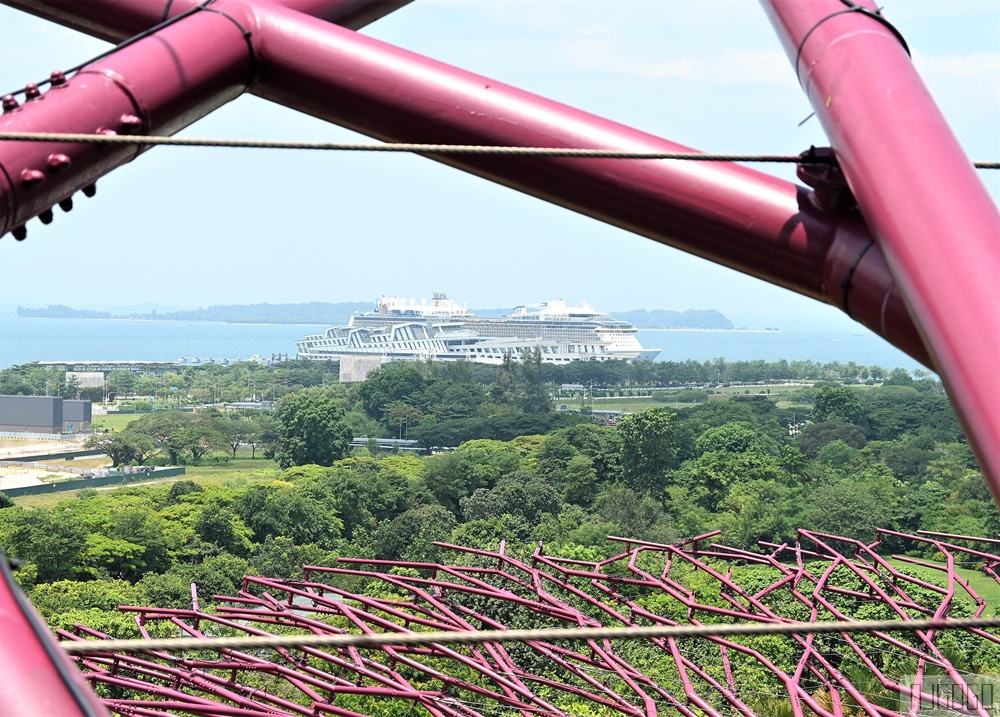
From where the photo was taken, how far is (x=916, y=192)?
2.21m

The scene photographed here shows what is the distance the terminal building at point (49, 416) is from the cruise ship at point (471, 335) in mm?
38952

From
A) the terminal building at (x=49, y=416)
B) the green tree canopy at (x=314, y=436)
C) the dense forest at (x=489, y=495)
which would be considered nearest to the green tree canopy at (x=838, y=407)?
the dense forest at (x=489, y=495)

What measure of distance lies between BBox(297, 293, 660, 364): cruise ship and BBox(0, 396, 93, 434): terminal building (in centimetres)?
3895

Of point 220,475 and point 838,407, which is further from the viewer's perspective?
point 838,407

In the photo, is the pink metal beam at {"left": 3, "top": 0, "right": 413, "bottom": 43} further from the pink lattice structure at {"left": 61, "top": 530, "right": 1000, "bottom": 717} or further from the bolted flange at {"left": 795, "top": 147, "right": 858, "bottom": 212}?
the pink lattice structure at {"left": 61, "top": 530, "right": 1000, "bottom": 717}

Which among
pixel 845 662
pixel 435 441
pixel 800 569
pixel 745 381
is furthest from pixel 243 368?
pixel 800 569

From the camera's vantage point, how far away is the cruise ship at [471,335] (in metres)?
118

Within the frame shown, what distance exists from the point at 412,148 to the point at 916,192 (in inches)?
42.7

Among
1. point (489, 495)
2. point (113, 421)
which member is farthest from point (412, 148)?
point (113, 421)

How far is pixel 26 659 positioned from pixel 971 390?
5.13 ft

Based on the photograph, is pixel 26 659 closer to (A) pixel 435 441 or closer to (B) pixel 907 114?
(B) pixel 907 114

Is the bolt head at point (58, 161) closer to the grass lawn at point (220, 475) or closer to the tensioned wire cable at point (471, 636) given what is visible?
the tensioned wire cable at point (471, 636)

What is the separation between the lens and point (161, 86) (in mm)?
2867

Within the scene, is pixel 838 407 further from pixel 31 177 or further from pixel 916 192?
pixel 31 177
